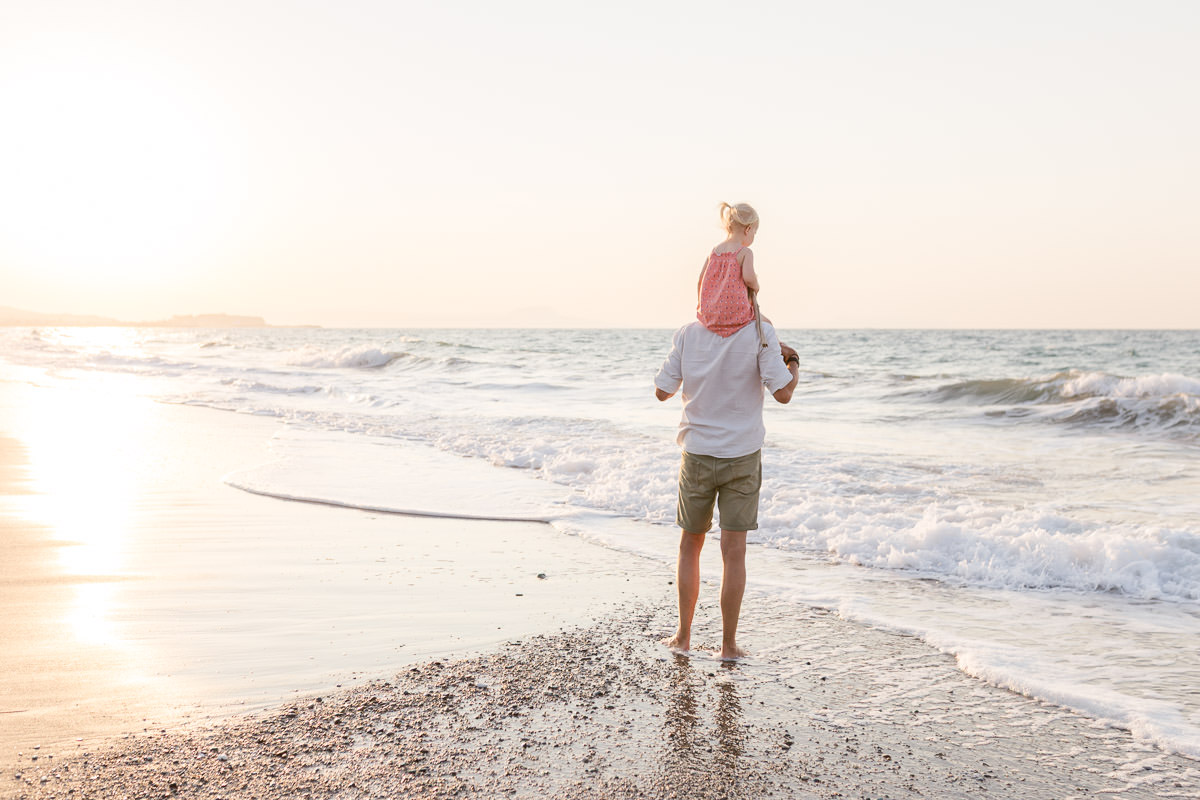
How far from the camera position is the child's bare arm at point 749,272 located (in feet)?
12.4

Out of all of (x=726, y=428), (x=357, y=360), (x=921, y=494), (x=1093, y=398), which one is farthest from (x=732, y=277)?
(x=357, y=360)

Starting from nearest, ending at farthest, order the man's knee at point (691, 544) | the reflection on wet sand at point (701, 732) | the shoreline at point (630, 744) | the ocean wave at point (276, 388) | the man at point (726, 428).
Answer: the shoreline at point (630, 744) → the reflection on wet sand at point (701, 732) → the man at point (726, 428) → the man's knee at point (691, 544) → the ocean wave at point (276, 388)

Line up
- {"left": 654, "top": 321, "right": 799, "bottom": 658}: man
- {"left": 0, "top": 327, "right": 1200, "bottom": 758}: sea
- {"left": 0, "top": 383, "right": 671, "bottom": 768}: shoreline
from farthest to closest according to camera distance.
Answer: {"left": 0, "top": 327, "right": 1200, "bottom": 758}: sea
{"left": 654, "top": 321, "right": 799, "bottom": 658}: man
{"left": 0, "top": 383, "right": 671, "bottom": 768}: shoreline

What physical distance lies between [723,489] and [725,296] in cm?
93

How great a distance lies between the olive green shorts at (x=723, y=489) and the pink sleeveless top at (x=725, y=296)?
0.62 meters

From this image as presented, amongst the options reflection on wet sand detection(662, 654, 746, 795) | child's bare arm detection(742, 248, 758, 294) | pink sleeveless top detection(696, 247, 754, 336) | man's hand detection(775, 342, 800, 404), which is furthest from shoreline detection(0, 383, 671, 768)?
child's bare arm detection(742, 248, 758, 294)

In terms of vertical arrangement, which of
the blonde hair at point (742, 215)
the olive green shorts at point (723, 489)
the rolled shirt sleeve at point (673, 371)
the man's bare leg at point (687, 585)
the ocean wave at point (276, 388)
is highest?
the blonde hair at point (742, 215)

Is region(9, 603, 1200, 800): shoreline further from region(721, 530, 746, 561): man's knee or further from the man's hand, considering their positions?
the man's hand

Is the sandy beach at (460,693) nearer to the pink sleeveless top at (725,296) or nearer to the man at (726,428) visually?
the man at (726,428)

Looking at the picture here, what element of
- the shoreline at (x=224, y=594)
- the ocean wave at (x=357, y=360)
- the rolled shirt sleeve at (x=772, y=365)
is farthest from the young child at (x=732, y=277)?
the ocean wave at (x=357, y=360)

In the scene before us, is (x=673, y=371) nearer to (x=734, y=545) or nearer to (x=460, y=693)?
(x=734, y=545)

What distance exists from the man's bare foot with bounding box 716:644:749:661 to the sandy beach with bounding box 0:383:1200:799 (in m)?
0.10

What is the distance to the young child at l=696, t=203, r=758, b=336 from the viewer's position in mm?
3826

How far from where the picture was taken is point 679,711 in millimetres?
3352
